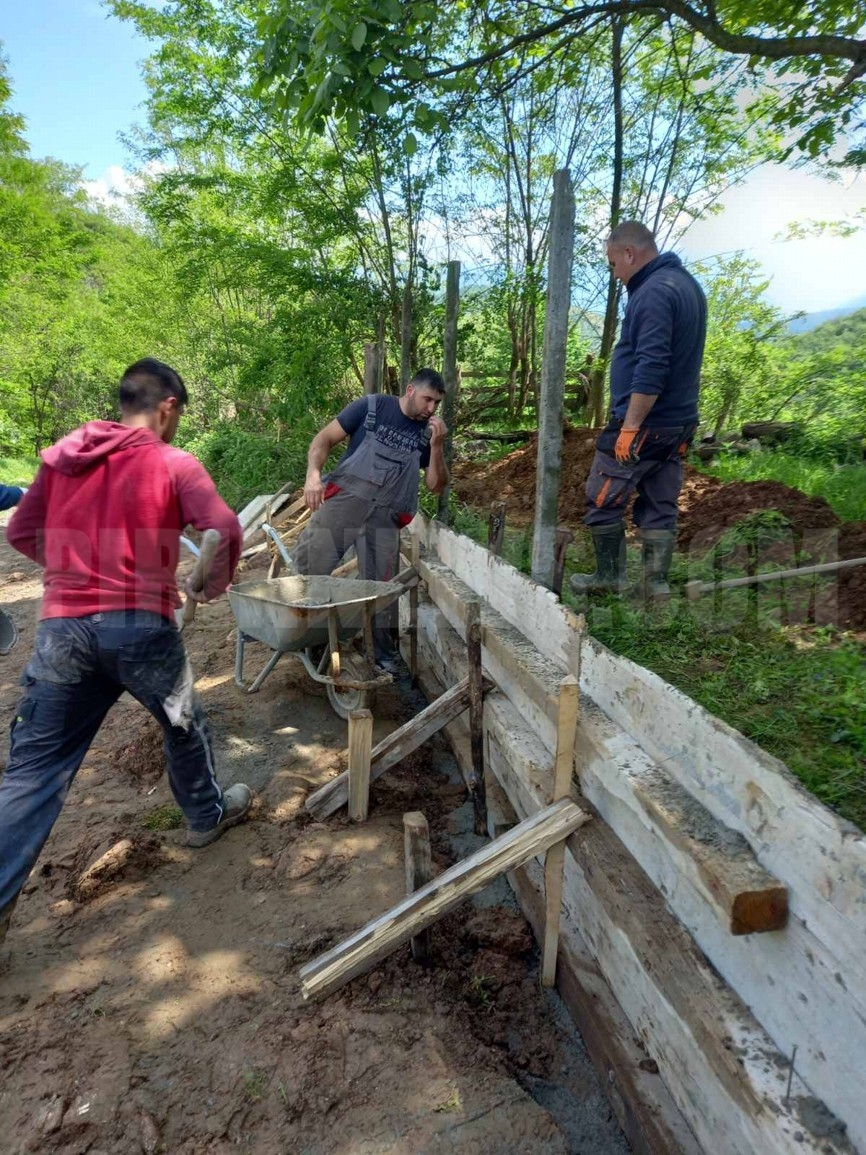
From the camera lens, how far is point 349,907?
283cm

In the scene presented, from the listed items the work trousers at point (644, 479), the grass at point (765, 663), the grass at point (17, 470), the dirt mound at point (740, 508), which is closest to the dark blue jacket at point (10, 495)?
the grass at point (765, 663)

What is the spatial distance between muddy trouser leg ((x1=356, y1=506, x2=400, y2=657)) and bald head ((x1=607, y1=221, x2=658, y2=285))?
6.84 ft

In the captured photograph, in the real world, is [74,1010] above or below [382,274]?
below

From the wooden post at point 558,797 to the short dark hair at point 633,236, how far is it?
2.37m

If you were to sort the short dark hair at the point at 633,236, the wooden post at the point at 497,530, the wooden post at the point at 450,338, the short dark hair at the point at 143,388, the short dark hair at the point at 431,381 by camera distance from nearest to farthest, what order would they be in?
the short dark hair at the point at 143,388
the short dark hair at the point at 633,236
the wooden post at the point at 497,530
the short dark hair at the point at 431,381
the wooden post at the point at 450,338

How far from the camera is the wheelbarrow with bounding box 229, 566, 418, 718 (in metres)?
3.87

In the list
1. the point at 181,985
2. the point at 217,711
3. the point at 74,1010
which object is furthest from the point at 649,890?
the point at 217,711

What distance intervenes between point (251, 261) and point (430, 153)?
259 cm

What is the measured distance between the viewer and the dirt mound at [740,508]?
14.8 ft

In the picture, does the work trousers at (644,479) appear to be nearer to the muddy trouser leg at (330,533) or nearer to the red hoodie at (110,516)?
the muddy trouser leg at (330,533)

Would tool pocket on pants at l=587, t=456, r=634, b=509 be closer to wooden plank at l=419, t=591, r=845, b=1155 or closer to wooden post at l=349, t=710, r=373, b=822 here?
wooden plank at l=419, t=591, r=845, b=1155

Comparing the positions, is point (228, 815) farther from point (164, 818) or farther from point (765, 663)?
point (765, 663)

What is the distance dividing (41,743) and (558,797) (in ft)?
5.91

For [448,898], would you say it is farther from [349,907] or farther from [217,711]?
[217,711]
